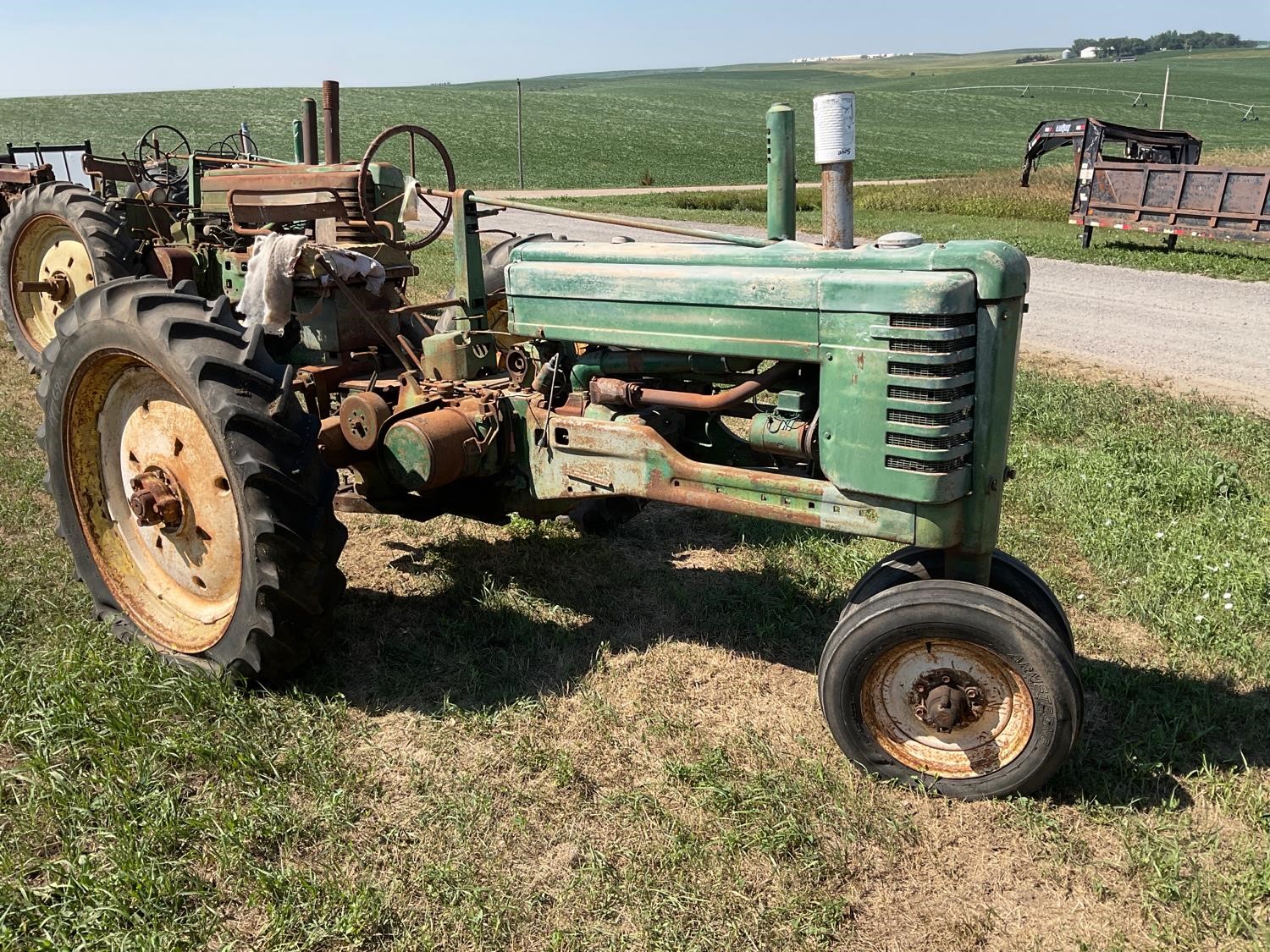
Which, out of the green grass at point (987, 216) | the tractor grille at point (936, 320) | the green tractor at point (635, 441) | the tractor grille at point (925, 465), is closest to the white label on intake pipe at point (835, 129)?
the green tractor at point (635, 441)

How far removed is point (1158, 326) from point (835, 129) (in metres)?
8.23

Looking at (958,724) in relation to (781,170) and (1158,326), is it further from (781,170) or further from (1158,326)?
(1158,326)

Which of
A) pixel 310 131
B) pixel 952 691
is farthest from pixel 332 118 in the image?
pixel 952 691

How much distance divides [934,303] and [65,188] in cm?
657

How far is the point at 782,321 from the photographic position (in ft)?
9.61

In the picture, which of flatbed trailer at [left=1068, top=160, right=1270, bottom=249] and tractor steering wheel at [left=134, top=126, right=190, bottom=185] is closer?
tractor steering wheel at [left=134, top=126, right=190, bottom=185]

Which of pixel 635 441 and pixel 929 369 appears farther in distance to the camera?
pixel 635 441

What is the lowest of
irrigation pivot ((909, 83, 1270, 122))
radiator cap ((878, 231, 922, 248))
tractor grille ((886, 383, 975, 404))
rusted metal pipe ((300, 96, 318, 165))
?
tractor grille ((886, 383, 975, 404))

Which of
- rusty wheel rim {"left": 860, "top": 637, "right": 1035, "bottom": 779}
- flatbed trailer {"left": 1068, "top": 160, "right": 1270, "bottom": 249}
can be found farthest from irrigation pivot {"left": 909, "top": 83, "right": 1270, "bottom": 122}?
rusty wheel rim {"left": 860, "top": 637, "right": 1035, "bottom": 779}

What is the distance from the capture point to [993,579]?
10.7 ft

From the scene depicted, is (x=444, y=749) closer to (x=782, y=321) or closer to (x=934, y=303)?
(x=782, y=321)

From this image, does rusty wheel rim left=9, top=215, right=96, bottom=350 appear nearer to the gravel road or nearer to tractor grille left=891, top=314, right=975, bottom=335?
the gravel road

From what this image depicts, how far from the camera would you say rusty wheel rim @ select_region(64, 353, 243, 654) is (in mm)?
3477

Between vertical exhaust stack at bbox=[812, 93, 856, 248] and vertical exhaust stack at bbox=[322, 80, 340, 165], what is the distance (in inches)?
124
